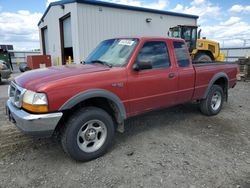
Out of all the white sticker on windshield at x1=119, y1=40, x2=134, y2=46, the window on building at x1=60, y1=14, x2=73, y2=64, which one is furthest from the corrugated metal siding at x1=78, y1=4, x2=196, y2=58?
the white sticker on windshield at x1=119, y1=40, x2=134, y2=46

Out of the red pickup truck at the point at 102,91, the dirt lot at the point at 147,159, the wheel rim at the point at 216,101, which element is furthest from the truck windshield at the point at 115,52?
the wheel rim at the point at 216,101

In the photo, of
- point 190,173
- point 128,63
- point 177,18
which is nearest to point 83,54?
point 177,18

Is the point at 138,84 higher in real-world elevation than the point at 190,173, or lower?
higher

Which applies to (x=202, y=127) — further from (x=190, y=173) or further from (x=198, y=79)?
(x=190, y=173)

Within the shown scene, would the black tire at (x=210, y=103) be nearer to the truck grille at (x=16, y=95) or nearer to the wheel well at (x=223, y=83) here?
the wheel well at (x=223, y=83)

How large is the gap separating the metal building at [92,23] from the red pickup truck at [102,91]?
868 cm

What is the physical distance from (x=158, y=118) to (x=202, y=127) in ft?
3.41

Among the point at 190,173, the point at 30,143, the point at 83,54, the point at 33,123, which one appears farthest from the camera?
the point at 83,54

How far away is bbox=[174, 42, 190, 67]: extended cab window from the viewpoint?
4594 millimetres

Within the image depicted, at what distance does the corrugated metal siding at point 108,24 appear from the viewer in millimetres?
14229

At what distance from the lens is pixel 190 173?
313 centimetres

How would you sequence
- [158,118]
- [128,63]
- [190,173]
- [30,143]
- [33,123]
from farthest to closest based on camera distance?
[158,118] → [30,143] → [128,63] → [190,173] → [33,123]

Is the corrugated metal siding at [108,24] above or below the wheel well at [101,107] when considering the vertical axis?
above

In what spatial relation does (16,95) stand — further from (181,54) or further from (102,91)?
(181,54)
